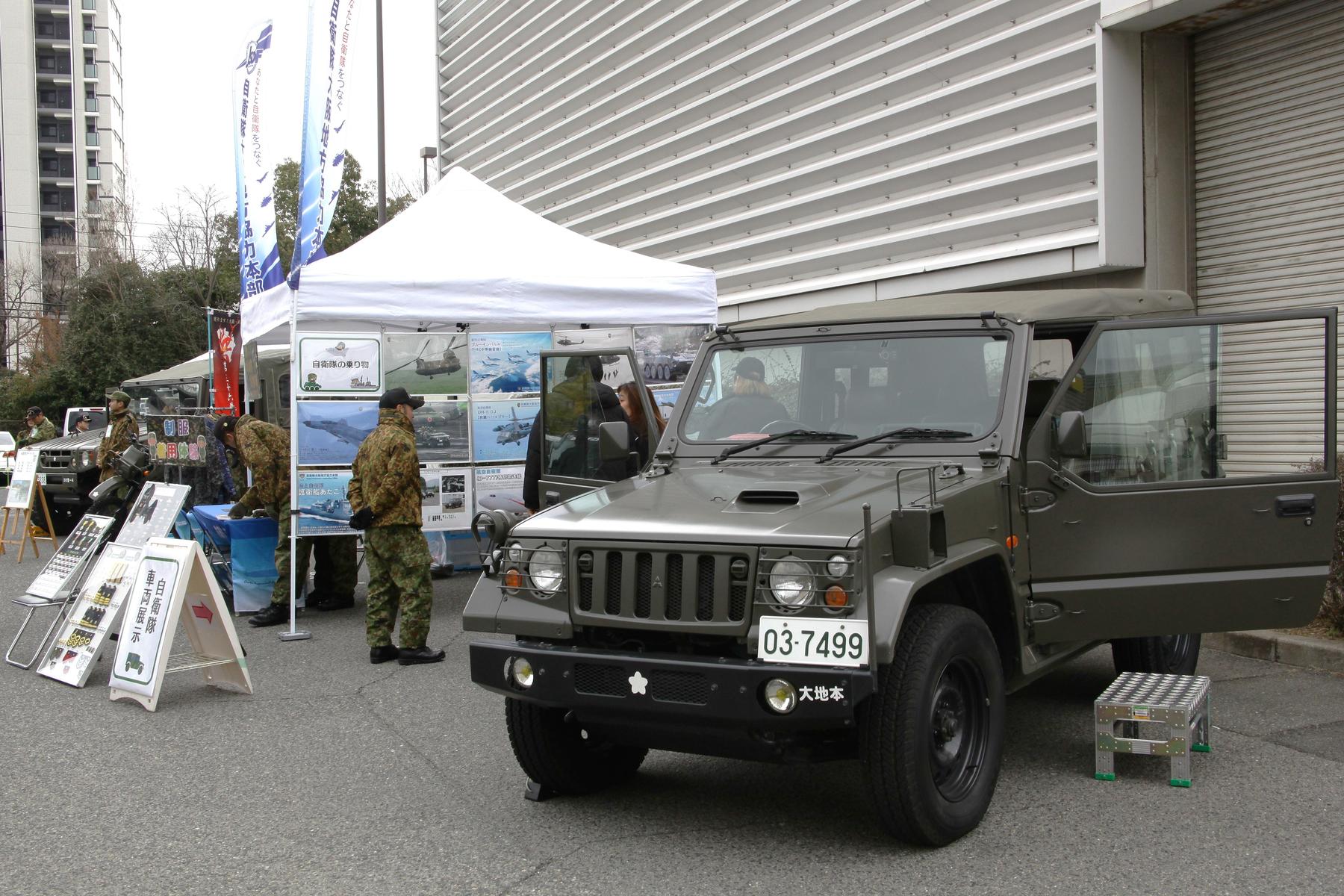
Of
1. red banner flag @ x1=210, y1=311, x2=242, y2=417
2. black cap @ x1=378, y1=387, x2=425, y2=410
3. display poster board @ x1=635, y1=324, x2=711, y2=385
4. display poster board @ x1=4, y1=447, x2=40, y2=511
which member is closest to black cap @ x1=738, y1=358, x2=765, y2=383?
black cap @ x1=378, y1=387, x2=425, y2=410

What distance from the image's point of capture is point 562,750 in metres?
4.88

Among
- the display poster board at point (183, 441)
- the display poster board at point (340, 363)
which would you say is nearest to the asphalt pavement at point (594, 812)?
the display poster board at point (340, 363)

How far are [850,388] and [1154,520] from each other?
1447 mm

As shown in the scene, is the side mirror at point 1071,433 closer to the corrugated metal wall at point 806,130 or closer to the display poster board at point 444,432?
the corrugated metal wall at point 806,130

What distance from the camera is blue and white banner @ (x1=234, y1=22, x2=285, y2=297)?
11422 mm

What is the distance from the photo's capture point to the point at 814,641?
388cm

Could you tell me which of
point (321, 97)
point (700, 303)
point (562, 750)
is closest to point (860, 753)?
point (562, 750)

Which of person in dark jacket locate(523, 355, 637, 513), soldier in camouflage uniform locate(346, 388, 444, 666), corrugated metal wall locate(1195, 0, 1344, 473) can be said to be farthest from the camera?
corrugated metal wall locate(1195, 0, 1344, 473)

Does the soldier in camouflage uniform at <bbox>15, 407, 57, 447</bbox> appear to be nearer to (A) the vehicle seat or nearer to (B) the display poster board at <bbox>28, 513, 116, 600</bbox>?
(B) the display poster board at <bbox>28, 513, 116, 600</bbox>

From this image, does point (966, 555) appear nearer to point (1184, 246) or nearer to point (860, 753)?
point (860, 753)

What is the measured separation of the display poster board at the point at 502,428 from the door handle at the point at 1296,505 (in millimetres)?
6322

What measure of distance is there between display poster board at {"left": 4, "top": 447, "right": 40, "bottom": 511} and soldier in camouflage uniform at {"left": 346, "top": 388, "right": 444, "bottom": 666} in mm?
9310

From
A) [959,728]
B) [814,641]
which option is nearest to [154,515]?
[814,641]

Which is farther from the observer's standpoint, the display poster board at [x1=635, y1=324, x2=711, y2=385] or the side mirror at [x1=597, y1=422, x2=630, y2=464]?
the display poster board at [x1=635, y1=324, x2=711, y2=385]
